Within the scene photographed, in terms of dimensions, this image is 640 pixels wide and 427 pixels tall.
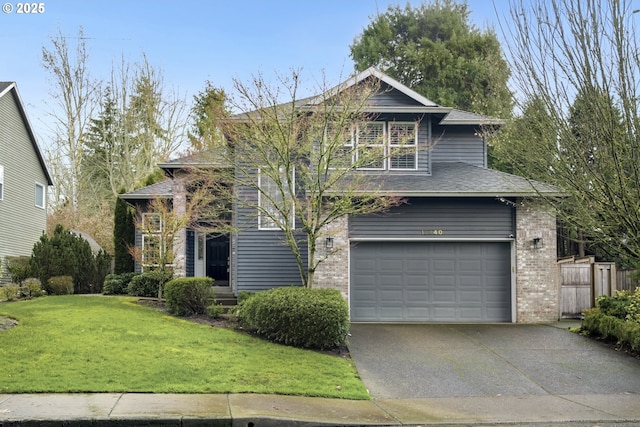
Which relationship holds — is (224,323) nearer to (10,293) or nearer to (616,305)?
(10,293)

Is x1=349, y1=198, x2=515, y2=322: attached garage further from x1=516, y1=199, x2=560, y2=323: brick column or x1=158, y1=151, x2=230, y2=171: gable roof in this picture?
x1=158, y1=151, x2=230, y2=171: gable roof

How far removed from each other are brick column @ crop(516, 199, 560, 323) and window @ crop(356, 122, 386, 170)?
416 cm

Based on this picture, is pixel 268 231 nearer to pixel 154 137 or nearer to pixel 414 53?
pixel 154 137

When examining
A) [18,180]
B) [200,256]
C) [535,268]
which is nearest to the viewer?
[535,268]

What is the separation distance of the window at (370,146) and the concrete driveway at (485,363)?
14.2 ft

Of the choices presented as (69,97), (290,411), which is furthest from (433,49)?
(290,411)

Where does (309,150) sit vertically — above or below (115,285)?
above

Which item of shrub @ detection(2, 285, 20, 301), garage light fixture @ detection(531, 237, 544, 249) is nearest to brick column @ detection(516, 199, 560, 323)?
garage light fixture @ detection(531, 237, 544, 249)

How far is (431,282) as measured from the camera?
16.8 metres

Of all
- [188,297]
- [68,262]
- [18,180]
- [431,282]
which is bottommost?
[188,297]

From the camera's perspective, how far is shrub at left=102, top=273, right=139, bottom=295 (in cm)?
2005

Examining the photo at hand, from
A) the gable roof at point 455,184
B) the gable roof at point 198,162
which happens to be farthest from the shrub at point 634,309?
the gable roof at point 198,162

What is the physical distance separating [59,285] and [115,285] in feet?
5.63
